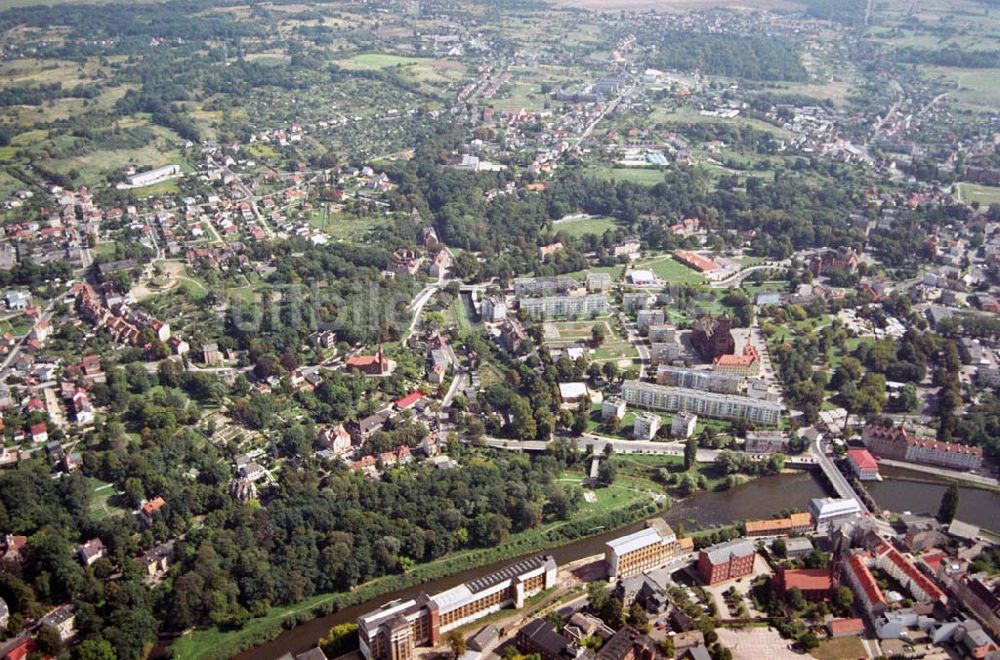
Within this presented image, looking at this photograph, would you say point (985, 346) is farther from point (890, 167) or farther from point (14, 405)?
point (14, 405)

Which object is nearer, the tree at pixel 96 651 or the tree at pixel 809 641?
the tree at pixel 96 651

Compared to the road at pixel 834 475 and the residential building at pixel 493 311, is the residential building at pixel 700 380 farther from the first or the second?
the residential building at pixel 493 311

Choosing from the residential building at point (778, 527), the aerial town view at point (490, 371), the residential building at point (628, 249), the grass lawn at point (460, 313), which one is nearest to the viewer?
the aerial town view at point (490, 371)

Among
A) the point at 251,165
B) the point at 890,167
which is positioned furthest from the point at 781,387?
the point at 251,165

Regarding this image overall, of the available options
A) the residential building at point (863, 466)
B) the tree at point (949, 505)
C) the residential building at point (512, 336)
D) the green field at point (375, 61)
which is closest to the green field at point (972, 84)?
the green field at point (375, 61)

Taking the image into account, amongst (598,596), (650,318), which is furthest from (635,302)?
(598,596)

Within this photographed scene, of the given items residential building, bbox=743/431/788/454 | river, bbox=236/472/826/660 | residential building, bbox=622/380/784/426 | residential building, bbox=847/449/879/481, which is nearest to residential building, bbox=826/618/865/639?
river, bbox=236/472/826/660
